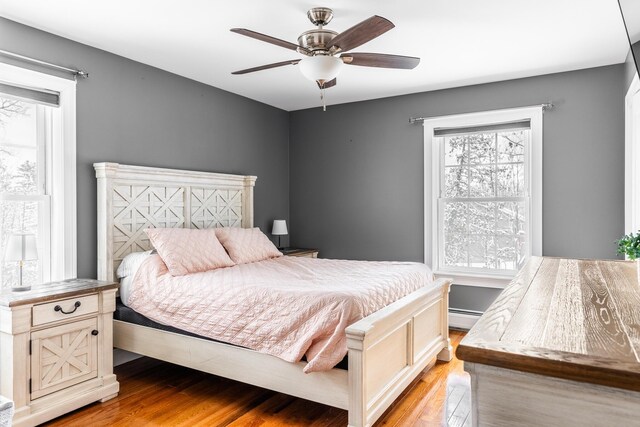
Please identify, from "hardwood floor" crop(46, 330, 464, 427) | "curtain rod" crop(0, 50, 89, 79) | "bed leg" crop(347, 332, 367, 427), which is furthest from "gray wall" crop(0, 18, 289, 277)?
"bed leg" crop(347, 332, 367, 427)

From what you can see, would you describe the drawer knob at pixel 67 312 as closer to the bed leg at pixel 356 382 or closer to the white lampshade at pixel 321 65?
the bed leg at pixel 356 382

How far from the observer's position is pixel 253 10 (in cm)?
284

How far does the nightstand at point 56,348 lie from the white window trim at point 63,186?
0.27 meters

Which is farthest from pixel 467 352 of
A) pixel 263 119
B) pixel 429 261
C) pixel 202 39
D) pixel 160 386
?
pixel 263 119

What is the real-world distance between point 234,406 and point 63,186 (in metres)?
2.04

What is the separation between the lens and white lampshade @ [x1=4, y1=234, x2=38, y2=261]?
2.67m

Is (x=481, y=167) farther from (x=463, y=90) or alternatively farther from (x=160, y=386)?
(x=160, y=386)

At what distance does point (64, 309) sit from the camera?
2721 mm

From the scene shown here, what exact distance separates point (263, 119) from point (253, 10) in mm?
2465

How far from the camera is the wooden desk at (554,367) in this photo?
0.64 metres

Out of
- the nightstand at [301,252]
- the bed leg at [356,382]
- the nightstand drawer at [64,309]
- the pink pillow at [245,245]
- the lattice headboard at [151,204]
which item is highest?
the lattice headboard at [151,204]

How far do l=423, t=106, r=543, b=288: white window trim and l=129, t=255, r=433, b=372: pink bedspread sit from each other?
3.90 ft

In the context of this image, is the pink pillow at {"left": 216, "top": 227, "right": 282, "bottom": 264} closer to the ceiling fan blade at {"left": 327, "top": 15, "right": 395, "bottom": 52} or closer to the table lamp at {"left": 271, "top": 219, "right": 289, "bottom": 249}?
the table lamp at {"left": 271, "top": 219, "right": 289, "bottom": 249}

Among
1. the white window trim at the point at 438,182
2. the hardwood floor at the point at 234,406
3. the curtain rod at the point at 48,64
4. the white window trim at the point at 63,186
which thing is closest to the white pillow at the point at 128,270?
the white window trim at the point at 63,186
